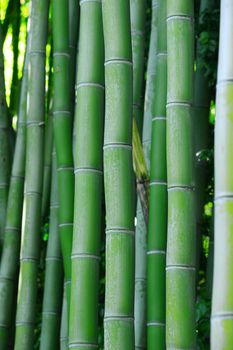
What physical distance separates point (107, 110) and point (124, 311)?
2.28 feet

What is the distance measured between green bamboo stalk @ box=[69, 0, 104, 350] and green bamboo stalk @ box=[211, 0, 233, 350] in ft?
1.94

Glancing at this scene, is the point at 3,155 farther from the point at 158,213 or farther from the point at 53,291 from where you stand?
the point at 158,213

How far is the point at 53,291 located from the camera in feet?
13.3

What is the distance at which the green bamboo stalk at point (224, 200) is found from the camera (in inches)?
101

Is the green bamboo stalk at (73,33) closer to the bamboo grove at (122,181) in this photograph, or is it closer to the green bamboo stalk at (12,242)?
the bamboo grove at (122,181)

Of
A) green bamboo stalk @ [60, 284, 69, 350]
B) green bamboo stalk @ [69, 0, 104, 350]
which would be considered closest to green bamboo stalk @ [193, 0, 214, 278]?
green bamboo stalk @ [60, 284, 69, 350]

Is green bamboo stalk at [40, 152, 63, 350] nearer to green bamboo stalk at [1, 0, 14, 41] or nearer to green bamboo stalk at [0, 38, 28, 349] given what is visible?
green bamboo stalk at [0, 38, 28, 349]

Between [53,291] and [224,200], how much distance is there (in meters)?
1.60

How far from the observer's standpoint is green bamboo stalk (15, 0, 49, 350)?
12.4 ft

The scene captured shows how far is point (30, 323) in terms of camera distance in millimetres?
3758

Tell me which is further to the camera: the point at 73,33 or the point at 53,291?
the point at 73,33

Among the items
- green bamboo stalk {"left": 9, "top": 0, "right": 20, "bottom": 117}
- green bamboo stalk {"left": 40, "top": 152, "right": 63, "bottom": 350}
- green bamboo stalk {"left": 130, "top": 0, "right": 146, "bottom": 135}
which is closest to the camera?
green bamboo stalk {"left": 130, "top": 0, "right": 146, "bottom": 135}

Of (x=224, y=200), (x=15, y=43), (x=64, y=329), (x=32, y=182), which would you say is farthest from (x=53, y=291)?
(x=15, y=43)

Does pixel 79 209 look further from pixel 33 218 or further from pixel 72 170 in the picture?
pixel 33 218
